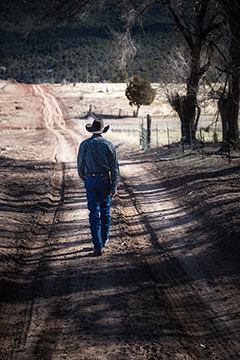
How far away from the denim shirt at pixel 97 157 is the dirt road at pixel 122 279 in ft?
4.38

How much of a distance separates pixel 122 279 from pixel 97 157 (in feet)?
6.19

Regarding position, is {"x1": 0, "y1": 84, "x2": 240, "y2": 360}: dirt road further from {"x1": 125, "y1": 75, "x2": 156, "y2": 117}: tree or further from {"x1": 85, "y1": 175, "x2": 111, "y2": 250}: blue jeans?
{"x1": 125, "y1": 75, "x2": 156, "y2": 117}: tree

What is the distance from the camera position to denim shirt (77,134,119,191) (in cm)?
502

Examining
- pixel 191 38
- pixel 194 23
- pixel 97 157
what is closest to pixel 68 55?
pixel 194 23

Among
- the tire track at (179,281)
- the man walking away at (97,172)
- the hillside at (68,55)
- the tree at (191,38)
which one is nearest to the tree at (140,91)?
the tree at (191,38)

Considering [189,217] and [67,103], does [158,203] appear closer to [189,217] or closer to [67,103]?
[189,217]

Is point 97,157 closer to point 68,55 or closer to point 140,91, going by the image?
point 140,91

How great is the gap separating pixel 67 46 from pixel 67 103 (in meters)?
46.3

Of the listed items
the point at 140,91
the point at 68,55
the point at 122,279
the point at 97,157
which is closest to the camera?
the point at 122,279

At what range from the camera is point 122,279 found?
4270mm

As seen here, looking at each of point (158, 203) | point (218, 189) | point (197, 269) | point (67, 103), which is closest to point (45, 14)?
point (158, 203)

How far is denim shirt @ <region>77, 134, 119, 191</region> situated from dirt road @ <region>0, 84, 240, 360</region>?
4.38ft

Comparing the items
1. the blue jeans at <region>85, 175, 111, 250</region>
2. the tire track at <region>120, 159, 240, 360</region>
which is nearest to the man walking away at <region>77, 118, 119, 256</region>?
the blue jeans at <region>85, 175, 111, 250</region>

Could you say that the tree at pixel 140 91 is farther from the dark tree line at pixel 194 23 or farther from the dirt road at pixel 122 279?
the dirt road at pixel 122 279
